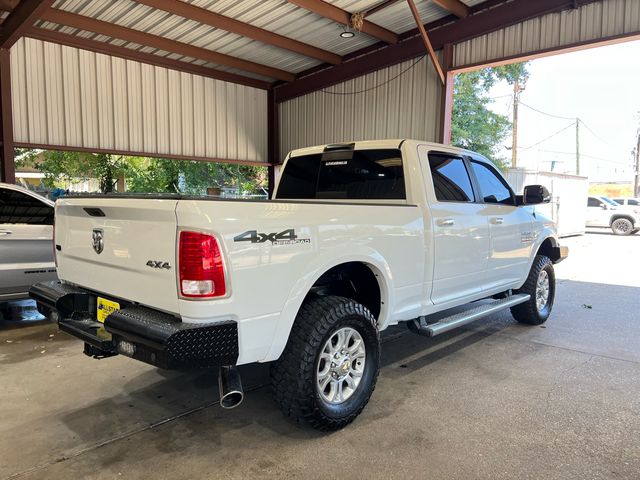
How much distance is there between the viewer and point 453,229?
4086 mm

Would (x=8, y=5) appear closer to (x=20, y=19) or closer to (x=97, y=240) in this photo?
(x=20, y=19)

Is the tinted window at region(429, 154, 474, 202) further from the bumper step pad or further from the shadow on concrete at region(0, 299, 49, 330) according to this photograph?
the shadow on concrete at region(0, 299, 49, 330)

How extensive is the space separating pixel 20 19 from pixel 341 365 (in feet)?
27.2

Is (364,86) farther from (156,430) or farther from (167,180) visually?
(167,180)

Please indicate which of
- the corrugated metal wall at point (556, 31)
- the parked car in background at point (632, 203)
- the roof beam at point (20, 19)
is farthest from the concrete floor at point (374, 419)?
the parked car in background at point (632, 203)

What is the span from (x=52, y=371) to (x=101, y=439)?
1.53m

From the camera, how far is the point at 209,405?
356 centimetres

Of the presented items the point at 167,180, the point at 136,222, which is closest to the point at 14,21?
the point at 136,222

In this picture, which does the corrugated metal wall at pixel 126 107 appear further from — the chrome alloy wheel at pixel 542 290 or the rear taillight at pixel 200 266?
the chrome alloy wheel at pixel 542 290

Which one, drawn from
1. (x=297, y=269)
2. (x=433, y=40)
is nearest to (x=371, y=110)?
(x=433, y=40)

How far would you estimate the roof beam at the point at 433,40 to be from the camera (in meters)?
8.59

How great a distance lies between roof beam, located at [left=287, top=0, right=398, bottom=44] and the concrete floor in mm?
6394

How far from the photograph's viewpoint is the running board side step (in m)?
3.93

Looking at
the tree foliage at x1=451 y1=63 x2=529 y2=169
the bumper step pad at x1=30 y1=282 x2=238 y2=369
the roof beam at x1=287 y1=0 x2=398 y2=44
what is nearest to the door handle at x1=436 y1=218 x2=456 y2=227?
the bumper step pad at x1=30 y1=282 x2=238 y2=369
